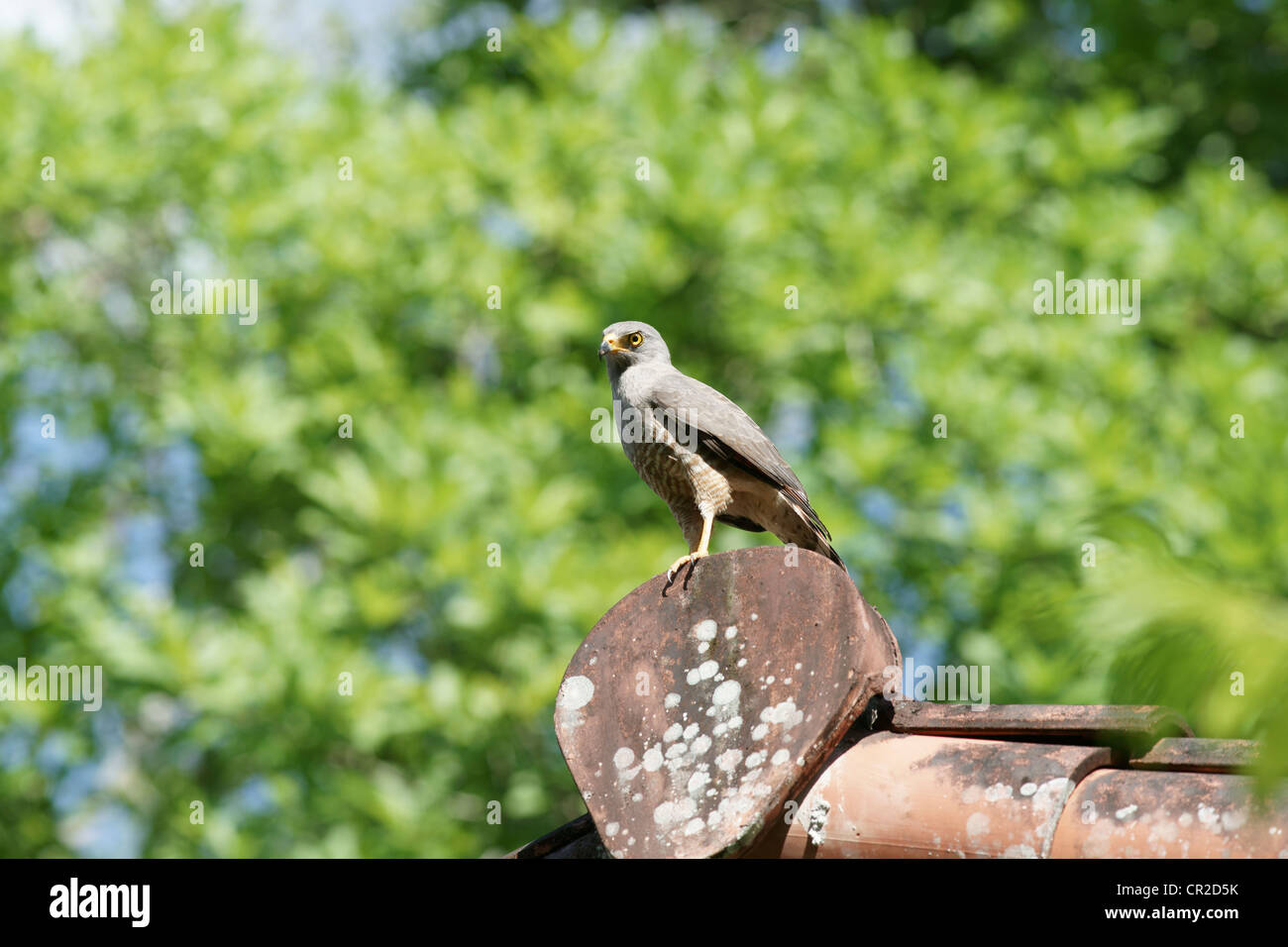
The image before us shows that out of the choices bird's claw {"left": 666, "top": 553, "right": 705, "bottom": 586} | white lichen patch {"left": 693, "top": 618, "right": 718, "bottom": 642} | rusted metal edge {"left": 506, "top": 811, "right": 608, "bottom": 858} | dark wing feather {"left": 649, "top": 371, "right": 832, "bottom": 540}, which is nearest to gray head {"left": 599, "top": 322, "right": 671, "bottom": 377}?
dark wing feather {"left": 649, "top": 371, "right": 832, "bottom": 540}

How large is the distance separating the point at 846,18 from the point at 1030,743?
807cm

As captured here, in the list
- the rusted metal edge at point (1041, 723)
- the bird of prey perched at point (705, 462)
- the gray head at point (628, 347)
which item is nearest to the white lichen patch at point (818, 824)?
the rusted metal edge at point (1041, 723)

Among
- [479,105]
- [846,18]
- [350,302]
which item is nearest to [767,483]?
[350,302]

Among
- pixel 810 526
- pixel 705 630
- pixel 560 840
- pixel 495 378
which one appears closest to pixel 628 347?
pixel 810 526

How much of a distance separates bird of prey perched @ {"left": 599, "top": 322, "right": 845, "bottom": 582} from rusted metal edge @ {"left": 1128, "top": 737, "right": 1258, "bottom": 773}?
52.3 inches

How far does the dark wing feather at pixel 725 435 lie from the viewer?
4.00 m

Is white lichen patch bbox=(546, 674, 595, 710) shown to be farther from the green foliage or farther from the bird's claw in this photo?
the green foliage

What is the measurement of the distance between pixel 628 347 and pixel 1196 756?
2.55 metres

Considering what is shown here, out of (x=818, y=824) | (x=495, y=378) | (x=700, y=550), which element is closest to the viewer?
(x=818, y=824)

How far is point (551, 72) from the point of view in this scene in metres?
9.24

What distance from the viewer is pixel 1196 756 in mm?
2672

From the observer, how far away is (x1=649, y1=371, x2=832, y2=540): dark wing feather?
4.00 metres

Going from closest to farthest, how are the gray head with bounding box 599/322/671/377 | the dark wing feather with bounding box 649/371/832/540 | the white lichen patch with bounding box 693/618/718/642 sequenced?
the white lichen patch with bounding box 693/618/718/642 → the dark wing feather with bounding box 649/371/832/540 → the gray head with bounding box 599/322/671/377

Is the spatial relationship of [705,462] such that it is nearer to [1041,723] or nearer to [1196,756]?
[1041,723]
